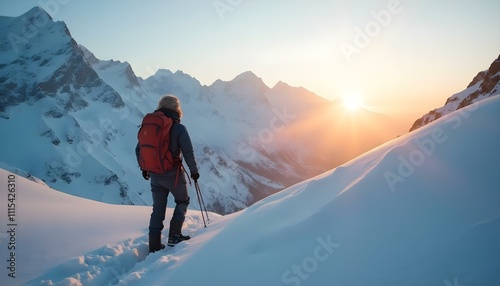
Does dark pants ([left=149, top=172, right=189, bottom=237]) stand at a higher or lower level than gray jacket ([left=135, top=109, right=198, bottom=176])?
lower

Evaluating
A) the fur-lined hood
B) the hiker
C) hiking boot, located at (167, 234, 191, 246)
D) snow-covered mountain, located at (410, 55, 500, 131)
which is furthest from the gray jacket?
snow-covered mountain, located at (410, 55, 500, 131)

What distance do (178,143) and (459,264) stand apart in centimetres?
499

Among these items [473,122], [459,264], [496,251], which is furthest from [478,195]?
[473,122]

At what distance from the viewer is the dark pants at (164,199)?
6223 mm

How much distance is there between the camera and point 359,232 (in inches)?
144

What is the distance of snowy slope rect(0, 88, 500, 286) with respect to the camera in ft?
9.89

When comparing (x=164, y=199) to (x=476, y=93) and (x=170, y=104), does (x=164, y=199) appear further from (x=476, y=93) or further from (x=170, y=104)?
(x=476, y=93)

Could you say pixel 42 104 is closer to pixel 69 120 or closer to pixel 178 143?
pixel 69 120

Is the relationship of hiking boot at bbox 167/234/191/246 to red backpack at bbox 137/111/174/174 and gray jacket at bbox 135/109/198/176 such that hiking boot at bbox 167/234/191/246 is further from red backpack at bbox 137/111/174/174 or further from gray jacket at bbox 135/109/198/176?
red backpack at bbox 137/111/174/174

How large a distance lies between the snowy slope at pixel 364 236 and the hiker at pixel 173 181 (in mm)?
398

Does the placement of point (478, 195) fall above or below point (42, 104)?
below

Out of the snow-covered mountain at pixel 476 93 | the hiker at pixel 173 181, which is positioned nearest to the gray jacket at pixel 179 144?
the hiker at pixel 173 181

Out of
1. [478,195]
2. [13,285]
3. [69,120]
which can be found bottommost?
[478,195]

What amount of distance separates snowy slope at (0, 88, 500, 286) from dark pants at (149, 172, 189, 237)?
49 centimetres
